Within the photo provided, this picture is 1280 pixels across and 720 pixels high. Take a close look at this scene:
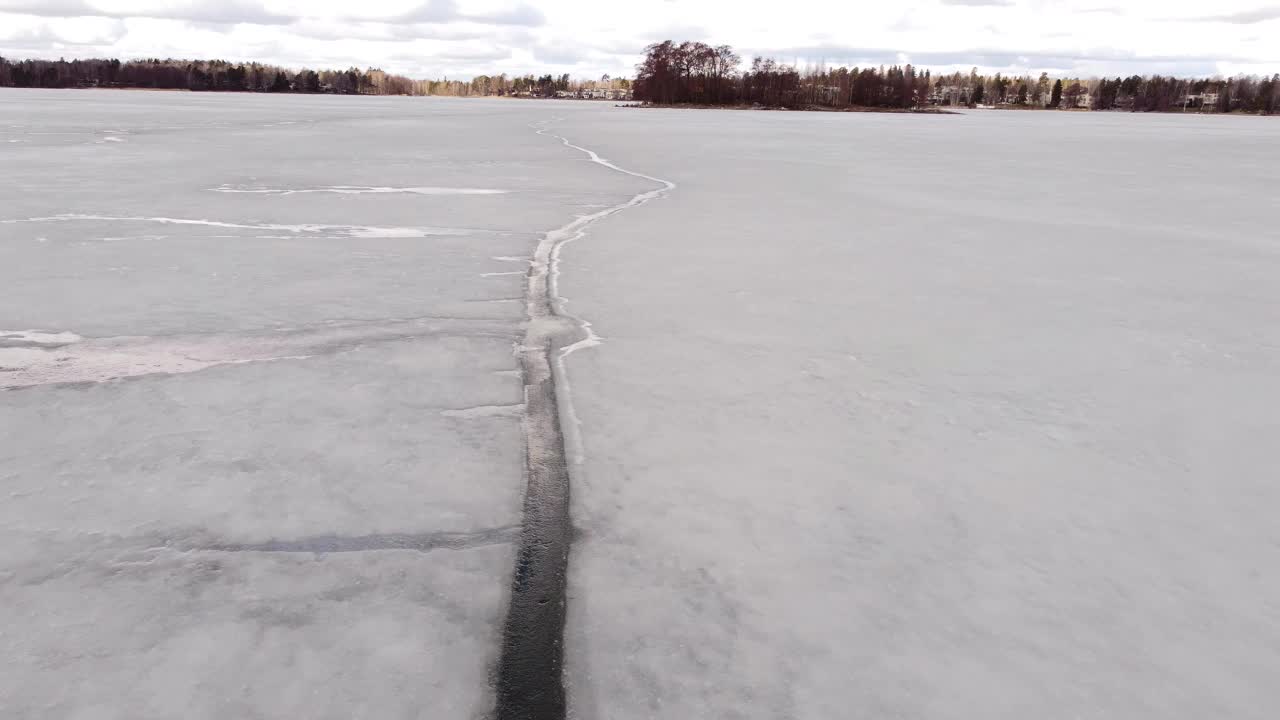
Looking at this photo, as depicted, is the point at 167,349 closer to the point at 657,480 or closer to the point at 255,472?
the point at 255,472

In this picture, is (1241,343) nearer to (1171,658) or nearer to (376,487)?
(1171,658)

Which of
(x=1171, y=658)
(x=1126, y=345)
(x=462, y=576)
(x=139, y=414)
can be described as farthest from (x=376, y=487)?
(x=1126, y=345)

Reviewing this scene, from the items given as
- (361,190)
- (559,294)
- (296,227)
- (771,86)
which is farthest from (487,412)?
(771,86)

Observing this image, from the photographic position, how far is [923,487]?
2404mm

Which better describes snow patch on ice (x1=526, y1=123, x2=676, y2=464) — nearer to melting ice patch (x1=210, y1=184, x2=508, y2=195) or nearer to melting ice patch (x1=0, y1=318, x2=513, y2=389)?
melting ice patch (x1=0, y1=318, x2=513, y2=389)

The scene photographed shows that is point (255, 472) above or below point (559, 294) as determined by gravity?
below

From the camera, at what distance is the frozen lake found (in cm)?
164

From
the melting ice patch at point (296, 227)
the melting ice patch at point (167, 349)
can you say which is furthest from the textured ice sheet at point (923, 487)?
the melting ice patch at point (296, 227)

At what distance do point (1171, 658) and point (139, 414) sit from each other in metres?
3.04

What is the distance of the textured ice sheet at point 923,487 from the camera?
1.65 meters

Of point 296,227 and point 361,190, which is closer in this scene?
point 296,227

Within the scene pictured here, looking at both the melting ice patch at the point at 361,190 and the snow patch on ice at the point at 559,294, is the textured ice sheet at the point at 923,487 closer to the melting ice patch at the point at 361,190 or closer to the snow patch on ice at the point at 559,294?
the snow patch on ice at the point at 559,294

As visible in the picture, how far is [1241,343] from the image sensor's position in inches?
153

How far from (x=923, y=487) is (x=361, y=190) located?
8.07 metres
